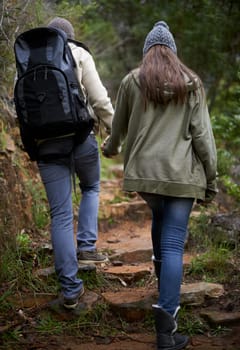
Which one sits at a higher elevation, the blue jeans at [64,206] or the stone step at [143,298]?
the blue jeans at [64,206]

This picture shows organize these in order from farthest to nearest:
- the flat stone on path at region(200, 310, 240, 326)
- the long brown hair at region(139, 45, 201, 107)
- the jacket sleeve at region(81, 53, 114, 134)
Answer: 1. the jacket sleeve at region(81, 53, 114, 134)
2. the flat stone on path at region(200, 310, 240, 326)
3. the long brown hair at region(139, 45, 201, 107)

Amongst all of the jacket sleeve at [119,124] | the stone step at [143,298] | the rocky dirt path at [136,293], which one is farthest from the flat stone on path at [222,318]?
the jacket sleeve at [119,124]

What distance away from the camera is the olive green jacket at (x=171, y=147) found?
372 centimetres

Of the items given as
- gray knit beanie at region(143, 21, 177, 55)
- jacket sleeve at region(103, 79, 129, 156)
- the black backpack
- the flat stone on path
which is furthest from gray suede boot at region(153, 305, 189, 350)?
gray knit beanie at region(143, 21, 177, 55)

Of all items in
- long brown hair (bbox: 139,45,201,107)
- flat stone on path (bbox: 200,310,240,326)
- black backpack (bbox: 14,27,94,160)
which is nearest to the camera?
long brown hair (bbox: 139,45,201,107)

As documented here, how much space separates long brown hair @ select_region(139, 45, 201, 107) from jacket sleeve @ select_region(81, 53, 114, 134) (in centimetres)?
70

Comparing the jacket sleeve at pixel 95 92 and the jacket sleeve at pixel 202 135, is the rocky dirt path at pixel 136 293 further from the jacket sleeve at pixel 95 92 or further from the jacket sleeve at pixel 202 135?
the jacket sleeve at pixel 95 92

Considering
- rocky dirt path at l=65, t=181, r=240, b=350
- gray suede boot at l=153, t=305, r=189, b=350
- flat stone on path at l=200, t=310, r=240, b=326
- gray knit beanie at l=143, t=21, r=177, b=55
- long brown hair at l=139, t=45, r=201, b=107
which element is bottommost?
rocky dirt path at l=65, t=181, r=240, b=350

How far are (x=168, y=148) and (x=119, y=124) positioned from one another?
45 cm

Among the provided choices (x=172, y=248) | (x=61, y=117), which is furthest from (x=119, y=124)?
(x=172, y=248)

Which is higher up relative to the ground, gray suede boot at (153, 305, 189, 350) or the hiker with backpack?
the hiker with backpack

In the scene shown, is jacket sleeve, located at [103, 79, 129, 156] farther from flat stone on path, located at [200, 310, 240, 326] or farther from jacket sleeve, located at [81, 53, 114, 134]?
flat stone on path, located at [200, 310, 240, 326]

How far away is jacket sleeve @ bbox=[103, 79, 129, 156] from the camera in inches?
153

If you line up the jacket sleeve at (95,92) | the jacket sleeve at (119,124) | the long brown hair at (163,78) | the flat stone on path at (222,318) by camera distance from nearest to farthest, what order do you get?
the long brown hair at (163,78), the jacket sleeve at (119,124), the flat stone on path at (222,318), the jacket sleeve at (95,92)
